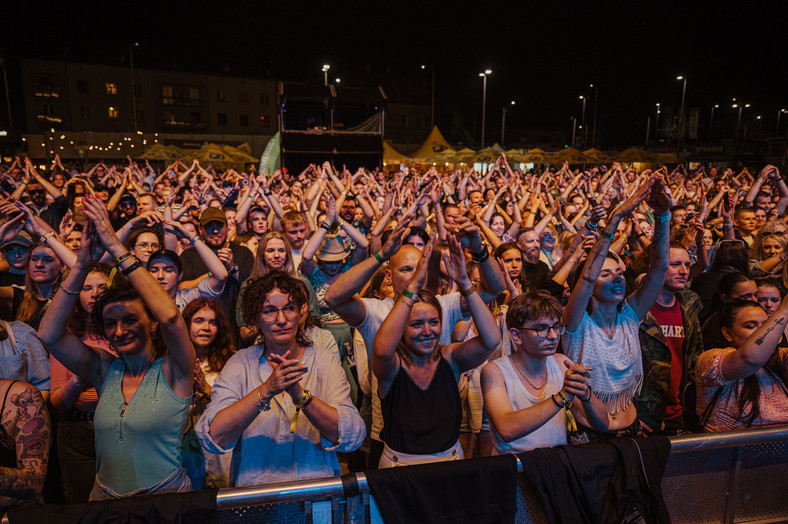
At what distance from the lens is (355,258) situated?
552 centimetres

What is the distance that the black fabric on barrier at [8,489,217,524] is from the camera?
70.2 inches

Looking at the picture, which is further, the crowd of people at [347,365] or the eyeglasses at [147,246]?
the eyeglasses at [147,246]

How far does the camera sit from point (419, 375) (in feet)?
8.56

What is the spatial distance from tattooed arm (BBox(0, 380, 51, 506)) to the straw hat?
3.03 metres

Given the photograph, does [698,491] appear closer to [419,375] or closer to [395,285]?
[419,375]

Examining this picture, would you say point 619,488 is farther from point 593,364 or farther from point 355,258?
point 355,258

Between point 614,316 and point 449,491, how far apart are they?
72.1 inches

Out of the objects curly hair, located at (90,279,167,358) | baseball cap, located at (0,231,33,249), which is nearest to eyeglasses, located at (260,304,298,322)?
curly hair, located at (90,279,167,358)

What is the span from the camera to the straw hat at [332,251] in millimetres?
4934

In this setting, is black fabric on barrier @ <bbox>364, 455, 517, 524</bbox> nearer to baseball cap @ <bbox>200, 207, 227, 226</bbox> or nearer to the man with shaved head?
the man with shaved head

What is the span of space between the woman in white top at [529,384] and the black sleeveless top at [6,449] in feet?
7.16

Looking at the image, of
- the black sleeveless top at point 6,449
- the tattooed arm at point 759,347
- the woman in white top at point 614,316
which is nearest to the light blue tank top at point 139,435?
the black sleeveless top at point 6,449

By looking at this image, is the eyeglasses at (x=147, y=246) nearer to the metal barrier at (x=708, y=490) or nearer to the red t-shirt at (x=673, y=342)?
the metal barrier at (x=708, y=490)

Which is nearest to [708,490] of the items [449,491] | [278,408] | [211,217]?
[449,491]
